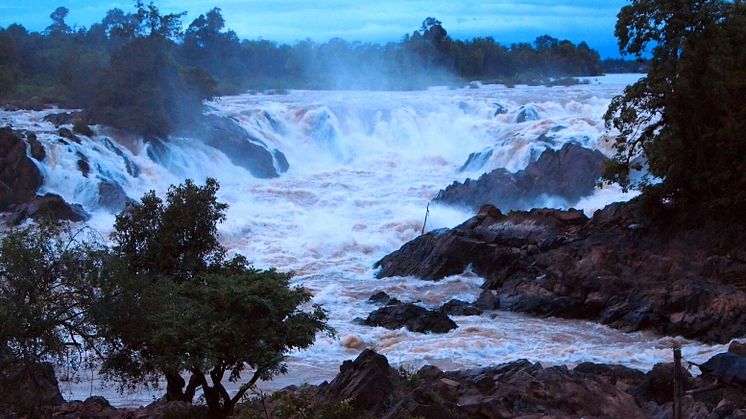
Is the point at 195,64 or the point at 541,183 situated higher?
the point at 195,64

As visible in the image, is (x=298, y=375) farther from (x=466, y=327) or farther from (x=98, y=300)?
(x=98, y=300)

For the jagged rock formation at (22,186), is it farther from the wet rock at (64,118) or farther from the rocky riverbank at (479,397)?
the rocky riverbank at (479,397)

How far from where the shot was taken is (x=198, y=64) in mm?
82562

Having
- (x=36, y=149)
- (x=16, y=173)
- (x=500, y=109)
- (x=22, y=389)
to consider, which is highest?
(x=500, y=109)

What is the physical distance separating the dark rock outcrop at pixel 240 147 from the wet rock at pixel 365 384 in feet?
94.9

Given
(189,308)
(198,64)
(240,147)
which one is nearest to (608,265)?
(189,308)

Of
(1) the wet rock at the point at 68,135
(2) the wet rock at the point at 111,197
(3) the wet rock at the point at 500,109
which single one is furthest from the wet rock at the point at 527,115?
(1) the wet rock at the point at 68,135

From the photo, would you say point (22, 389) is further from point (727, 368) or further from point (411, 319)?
point (411, 319)

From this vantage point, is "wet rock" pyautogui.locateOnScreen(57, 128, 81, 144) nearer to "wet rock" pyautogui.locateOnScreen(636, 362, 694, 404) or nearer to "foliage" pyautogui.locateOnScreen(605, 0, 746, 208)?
"foliage" pyautogui.locateOnScreen(605, 0, 746, 208)

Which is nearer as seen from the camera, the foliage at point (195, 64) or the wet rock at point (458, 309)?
the wet rock at point (458, 309)

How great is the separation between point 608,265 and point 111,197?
18.2 m

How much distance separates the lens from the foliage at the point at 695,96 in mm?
21297

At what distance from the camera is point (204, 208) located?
13195mm

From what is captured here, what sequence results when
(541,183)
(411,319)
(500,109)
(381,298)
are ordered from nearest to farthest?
(411,319), (381,298), (541,183), (500,109)
